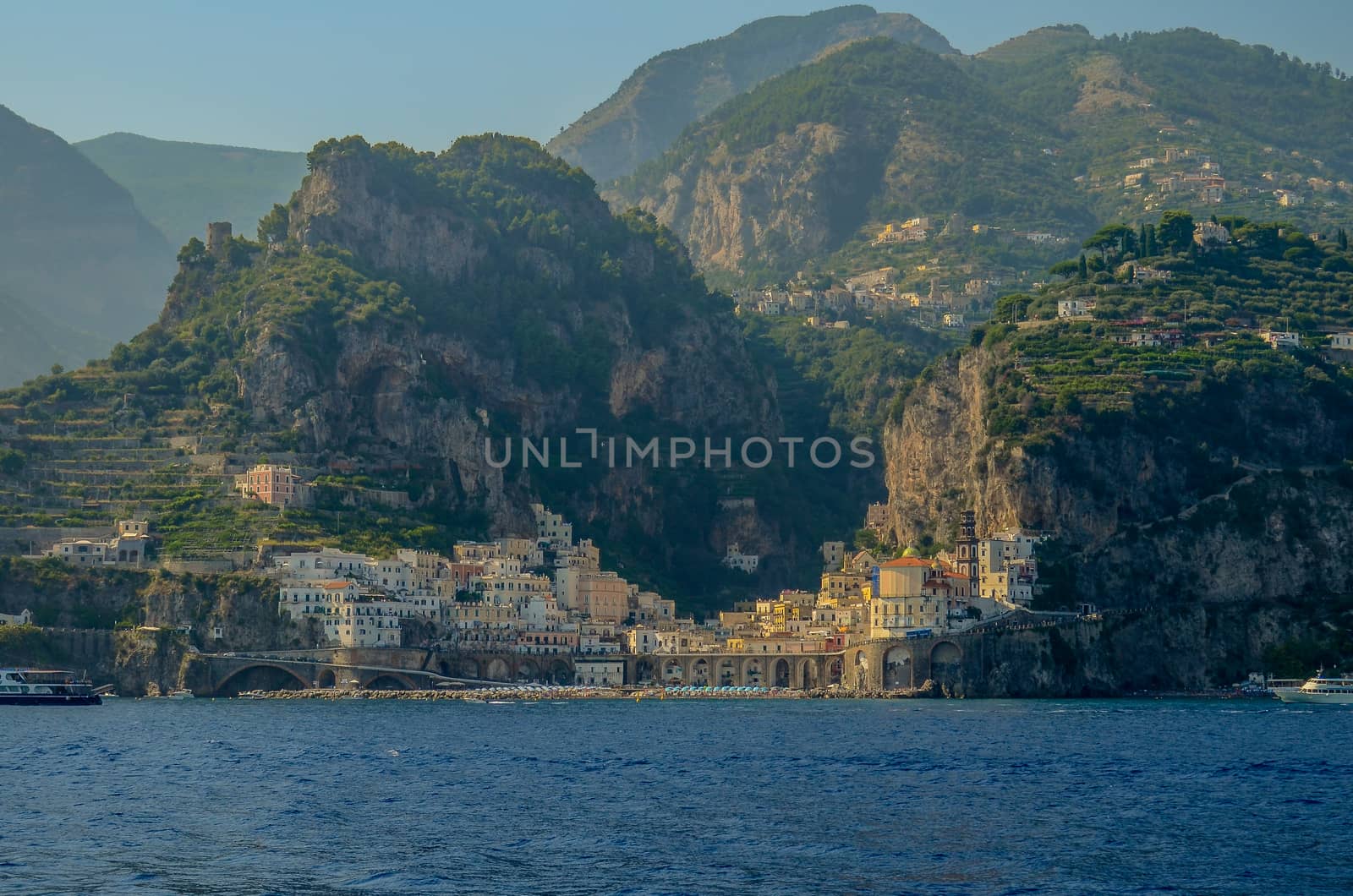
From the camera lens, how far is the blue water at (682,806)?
73.2m

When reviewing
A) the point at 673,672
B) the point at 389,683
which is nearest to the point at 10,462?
the point at 389,683

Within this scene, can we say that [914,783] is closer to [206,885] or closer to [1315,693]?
[206,885]

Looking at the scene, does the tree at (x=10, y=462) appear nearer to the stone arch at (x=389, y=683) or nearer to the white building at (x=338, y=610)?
the white building at (x=338, y=610)

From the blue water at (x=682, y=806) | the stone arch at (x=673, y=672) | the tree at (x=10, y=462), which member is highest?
the tree at (x=10, y=462)

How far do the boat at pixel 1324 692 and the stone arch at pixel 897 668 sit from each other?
26851 mm

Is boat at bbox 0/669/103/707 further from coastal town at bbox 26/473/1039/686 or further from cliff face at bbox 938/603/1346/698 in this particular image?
cliff face at bbox 938/603/1346/698

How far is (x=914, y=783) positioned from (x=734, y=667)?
89218 mm

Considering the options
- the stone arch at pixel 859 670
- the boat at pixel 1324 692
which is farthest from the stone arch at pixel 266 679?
the boat at pixel 1324 692

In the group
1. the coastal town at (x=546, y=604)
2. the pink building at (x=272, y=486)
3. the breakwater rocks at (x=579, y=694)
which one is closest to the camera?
the breakwater rocks at (x=579, y=694)

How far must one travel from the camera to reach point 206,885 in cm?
7106

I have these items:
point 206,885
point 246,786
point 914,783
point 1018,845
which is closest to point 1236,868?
point 1018,845

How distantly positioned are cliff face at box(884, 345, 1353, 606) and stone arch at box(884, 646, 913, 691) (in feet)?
41.3

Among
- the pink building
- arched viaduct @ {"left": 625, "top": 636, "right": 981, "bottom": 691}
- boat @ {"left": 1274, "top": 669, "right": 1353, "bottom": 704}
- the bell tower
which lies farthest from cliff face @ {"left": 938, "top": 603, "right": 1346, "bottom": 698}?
the pink building

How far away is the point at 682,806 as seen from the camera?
90.7 metres
